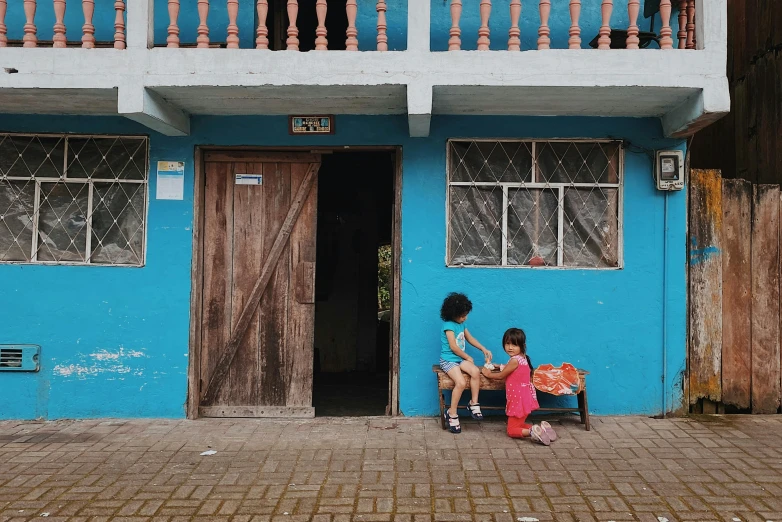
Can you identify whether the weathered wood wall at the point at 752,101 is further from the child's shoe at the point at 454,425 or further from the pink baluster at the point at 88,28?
the pink baluster at the point at 88,28

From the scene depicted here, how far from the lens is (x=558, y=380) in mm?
4922

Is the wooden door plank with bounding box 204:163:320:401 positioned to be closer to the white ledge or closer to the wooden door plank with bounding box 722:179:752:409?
the white ledge

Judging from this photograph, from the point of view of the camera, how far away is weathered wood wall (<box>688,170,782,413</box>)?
5.34 metres

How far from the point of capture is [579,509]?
345 cm

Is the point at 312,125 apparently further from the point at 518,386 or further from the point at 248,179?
the point at 518,386

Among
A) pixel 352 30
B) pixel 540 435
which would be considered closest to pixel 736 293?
pixel 540 435

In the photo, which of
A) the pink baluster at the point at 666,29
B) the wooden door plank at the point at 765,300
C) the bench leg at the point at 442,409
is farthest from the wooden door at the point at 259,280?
the wooden door plank at the point at 765,300

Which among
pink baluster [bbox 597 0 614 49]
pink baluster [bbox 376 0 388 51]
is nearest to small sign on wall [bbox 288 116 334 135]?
pink baluster [bbox 376 0 388 51]

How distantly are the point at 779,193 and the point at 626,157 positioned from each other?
5.08 ft

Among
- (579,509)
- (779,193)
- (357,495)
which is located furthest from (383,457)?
(779,193)

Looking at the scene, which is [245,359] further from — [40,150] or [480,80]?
[480,80]

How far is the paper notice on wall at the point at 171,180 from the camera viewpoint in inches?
212

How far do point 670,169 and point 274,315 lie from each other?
13.3 ft

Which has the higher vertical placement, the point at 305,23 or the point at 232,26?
the point at 305,23
